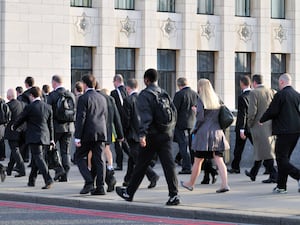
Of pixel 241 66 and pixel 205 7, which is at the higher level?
pixel 205 7

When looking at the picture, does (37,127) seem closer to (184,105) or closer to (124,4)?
(184,105)

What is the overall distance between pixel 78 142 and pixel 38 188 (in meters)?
2.00

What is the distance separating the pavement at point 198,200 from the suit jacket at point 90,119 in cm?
98

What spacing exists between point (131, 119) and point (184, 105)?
3354 millimetres

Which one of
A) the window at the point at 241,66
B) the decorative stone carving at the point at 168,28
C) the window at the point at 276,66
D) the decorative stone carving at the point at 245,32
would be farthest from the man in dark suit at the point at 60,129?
the window at the point at 276,66

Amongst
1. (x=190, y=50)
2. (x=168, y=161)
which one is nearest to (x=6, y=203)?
(x=168, y=161)

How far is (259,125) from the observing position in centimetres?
1966

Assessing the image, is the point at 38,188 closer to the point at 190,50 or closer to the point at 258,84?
the point at 258,84

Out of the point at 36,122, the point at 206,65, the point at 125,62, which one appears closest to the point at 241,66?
the point at 206,65

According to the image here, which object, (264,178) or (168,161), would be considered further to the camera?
(264,178)

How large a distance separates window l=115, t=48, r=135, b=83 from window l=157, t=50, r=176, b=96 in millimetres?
1205

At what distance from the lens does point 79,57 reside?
120 feet

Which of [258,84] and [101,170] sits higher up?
[258,84]

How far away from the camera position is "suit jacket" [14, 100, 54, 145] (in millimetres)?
18656
